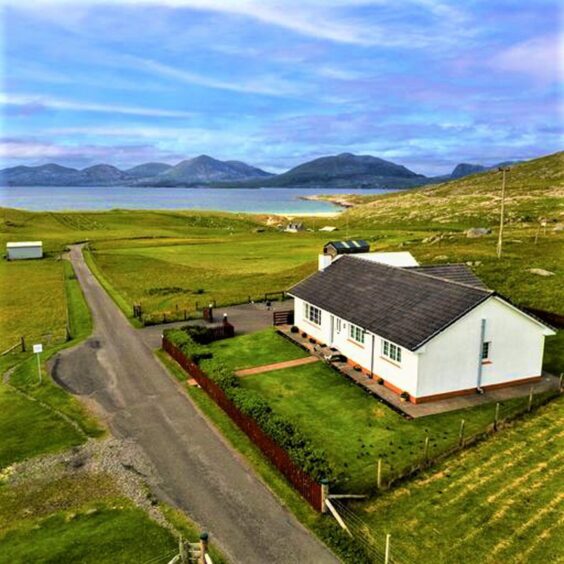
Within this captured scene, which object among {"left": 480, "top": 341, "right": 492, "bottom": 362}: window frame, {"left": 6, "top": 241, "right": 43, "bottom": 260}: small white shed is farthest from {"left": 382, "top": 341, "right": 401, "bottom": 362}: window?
A: {"left": 6, "top": 241, "right": 43, "bottom": 260}: small white shed

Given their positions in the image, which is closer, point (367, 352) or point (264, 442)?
point (264, 442)

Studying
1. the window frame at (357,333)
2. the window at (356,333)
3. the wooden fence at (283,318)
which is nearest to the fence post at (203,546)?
the window frame at (357,333)

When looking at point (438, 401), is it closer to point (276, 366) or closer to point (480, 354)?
point (480, 354)

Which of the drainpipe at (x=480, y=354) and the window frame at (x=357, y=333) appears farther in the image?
the window frame at (x=357, y=333)

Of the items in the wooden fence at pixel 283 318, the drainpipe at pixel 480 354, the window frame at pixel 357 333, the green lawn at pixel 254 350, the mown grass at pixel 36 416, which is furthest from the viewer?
the wooden fence at pixel 283 318

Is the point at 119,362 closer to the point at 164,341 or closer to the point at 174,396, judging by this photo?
the point at 164,341

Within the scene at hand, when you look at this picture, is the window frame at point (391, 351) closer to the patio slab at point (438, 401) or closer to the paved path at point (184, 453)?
the patio slab at point (438, 401)

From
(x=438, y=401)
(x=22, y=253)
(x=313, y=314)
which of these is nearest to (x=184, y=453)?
(x=438, y=401)

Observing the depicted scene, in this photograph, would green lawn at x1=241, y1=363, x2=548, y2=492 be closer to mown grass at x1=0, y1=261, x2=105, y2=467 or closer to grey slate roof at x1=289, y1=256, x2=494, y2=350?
grey slate roof at x1=289, y1=256, x2=494, y2=350
